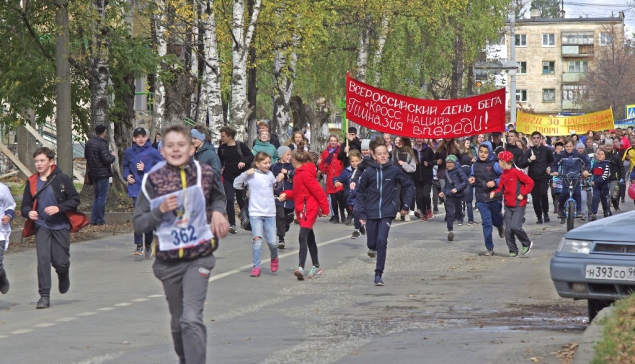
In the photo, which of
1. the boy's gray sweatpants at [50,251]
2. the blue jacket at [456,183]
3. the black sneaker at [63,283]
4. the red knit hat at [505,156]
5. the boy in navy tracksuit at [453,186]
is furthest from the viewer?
the blue jacket at [456,183]

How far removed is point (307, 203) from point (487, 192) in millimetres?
4296

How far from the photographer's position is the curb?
25.5 feet

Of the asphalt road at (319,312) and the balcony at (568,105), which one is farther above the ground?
the balcony at (568,105)

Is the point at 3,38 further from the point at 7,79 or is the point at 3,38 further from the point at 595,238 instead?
the point at 595,238

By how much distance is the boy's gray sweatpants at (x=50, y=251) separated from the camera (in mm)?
12438

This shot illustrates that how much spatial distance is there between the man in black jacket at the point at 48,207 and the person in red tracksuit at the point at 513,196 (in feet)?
23.4

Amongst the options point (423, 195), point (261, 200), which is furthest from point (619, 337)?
point (423, 195)

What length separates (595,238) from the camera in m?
10.1

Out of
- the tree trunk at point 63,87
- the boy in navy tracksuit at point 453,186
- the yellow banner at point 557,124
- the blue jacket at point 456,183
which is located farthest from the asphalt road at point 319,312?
the yellow banner at point 557,124

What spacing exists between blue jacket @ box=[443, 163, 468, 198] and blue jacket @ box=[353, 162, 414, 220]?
6934 mm

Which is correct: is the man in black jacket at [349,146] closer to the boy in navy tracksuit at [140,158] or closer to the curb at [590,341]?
the boy in navy tracksuit at [140,158]

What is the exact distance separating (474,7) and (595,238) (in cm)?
4504

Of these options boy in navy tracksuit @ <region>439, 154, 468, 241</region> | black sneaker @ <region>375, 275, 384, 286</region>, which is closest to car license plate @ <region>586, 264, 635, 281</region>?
black sneaker @ <region>375, 275, 384, 286</region>

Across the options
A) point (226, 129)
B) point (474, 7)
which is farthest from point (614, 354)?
point (474, 7)
